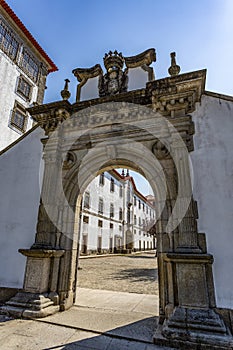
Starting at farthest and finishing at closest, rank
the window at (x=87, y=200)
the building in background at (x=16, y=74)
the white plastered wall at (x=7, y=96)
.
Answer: the window at (x=87, y=200) → the building in background at (x=16, y=74) → the white plastered wall at (x=7, y=96)

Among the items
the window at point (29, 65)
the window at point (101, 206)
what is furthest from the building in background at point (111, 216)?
the window at point (29, 65)

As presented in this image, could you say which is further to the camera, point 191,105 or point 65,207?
point 65,207

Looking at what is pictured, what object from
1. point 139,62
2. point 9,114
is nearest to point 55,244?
point 139,62

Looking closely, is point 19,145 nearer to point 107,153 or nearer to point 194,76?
point 107,153

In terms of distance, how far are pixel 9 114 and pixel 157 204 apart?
40.6 feet

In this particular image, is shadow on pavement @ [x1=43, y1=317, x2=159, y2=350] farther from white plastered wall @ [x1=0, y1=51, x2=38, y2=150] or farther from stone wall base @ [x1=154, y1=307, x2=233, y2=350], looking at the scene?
white plastered wall @ [x1=0, y1=51, x2=38, y2=150]

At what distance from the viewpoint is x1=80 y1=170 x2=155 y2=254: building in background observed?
16.7 meters

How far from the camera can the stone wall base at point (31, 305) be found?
11.1ft

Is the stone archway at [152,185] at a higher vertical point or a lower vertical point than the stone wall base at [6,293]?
higher

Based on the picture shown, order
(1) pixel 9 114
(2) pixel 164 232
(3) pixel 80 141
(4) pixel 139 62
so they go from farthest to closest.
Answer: (1) pixel 9 114 < (4) pixel 139 62 < (3) pixel 80 141 < (2) pixel 164 232

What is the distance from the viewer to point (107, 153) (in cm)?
445

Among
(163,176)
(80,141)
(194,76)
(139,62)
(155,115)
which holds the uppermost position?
(139,62)

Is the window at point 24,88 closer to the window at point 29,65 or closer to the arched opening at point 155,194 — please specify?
the window at point 29,65

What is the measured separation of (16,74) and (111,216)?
1462 centimetres
